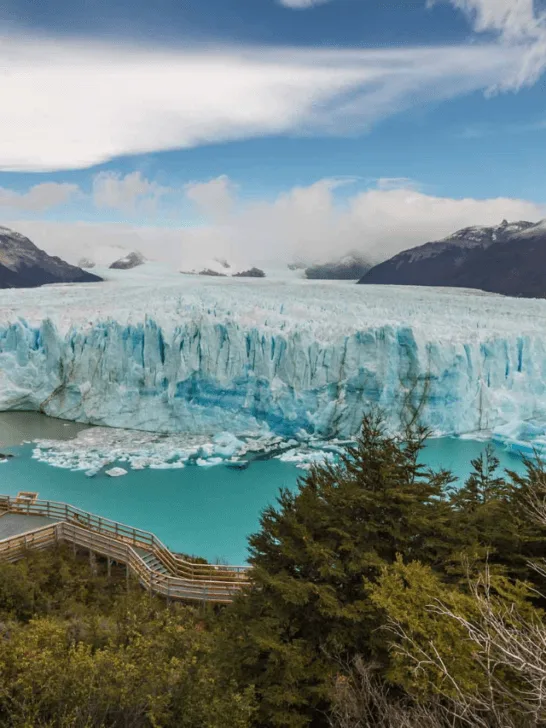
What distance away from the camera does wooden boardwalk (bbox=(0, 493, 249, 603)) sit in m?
7.72

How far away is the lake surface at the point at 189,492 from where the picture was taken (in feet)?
37.1

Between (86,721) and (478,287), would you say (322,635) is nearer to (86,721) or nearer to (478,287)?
(86,721)

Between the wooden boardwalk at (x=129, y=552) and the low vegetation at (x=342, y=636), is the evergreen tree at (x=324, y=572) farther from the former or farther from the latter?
the wooden boardwalk at (x=129, y=552)

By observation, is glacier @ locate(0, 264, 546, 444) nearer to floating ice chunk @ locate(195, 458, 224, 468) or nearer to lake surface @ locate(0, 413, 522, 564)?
lake surface @ locate(0, 413, 522, 564)

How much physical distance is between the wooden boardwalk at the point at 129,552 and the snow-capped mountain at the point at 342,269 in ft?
115

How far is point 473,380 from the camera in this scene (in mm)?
17328

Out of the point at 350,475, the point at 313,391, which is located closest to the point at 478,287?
the point at 313,391

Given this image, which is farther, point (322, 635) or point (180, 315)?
point (180, 315)

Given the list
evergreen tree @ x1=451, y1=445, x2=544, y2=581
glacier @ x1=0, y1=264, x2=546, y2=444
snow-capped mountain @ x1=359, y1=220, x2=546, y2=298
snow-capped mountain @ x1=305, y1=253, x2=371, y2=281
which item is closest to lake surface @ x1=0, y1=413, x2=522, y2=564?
glacier @ x1=0, y1=264, x2=546, y2=444

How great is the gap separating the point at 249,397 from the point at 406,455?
12893 mm

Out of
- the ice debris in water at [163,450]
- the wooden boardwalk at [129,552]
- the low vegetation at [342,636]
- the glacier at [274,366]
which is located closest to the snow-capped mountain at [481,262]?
the glacier at [274,366]

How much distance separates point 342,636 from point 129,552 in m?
5.08

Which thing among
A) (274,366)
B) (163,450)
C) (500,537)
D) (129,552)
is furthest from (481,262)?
(500,537)

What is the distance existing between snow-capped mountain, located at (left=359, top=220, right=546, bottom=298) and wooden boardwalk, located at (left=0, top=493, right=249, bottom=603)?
87.2 ft
